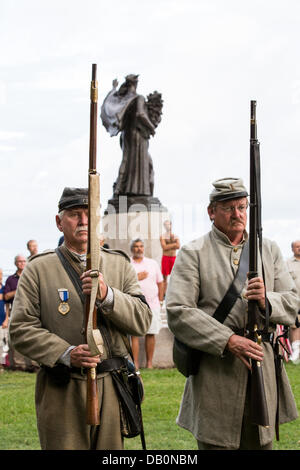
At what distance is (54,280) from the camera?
4586 millimetres

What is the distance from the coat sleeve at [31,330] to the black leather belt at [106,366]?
0.49ft

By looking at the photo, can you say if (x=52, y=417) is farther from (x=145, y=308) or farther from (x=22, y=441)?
(x=22, y=441)

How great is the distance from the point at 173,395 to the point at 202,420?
5.25 meters

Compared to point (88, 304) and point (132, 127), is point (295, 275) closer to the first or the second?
point (132, 127)

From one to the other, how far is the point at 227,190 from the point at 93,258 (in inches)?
43.4

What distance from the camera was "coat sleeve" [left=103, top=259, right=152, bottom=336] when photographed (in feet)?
14.5

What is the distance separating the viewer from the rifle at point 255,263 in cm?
466

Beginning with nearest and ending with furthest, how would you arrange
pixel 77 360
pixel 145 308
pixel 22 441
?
pixel 77 360, pixel 145 308, pixel 22 441

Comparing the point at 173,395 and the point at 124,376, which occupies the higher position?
the point at 124,376

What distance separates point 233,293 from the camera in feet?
16.0

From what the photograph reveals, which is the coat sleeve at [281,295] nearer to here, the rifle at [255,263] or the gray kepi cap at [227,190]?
the rifle at [255,263]

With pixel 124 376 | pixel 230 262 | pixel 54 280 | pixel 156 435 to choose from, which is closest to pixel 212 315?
pixel 230 262

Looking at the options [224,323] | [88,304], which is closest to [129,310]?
[88,304]

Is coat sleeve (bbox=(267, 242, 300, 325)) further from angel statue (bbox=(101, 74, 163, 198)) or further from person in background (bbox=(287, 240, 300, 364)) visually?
angel statue (bbox=(101, 74, 163, 198))
